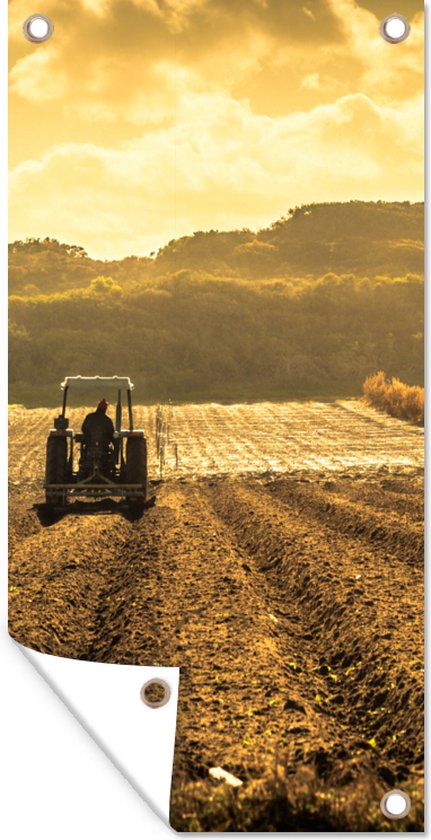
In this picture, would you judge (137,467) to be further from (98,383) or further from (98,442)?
(98,383)

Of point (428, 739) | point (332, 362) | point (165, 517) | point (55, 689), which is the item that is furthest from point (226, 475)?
point (428, 739)

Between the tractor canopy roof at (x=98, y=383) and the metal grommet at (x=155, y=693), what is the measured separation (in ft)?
4.12

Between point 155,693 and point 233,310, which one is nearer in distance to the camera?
point 155,693

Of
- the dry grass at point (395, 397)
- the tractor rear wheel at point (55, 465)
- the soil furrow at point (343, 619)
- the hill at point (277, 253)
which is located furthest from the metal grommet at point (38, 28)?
the soil furrow at point (343, 619)

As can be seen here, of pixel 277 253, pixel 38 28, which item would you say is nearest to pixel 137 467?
pixel 277 253

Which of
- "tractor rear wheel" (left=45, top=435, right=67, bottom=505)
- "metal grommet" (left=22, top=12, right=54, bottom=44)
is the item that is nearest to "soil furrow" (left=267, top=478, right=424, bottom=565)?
"tractor rear wheel" (left=45, top=435, right=67, bottom=505)

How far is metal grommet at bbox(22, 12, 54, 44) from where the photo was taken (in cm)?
412

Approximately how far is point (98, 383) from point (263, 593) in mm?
1222

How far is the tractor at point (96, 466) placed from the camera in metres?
4.62

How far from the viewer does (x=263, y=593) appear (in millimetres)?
4516

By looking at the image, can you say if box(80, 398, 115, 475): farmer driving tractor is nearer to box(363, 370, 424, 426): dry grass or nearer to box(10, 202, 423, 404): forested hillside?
box(10, 202, 423, 404): forested hillside

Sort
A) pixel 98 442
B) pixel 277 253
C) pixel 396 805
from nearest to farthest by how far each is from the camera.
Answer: pixel 396 805, pixel 277 253, pixel 98 442

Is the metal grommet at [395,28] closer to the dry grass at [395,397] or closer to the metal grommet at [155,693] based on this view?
the dry grass at [395,397]

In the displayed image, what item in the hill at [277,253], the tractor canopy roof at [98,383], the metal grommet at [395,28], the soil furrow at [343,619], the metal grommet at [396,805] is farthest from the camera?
the tractor canopy roof at [98,383]
